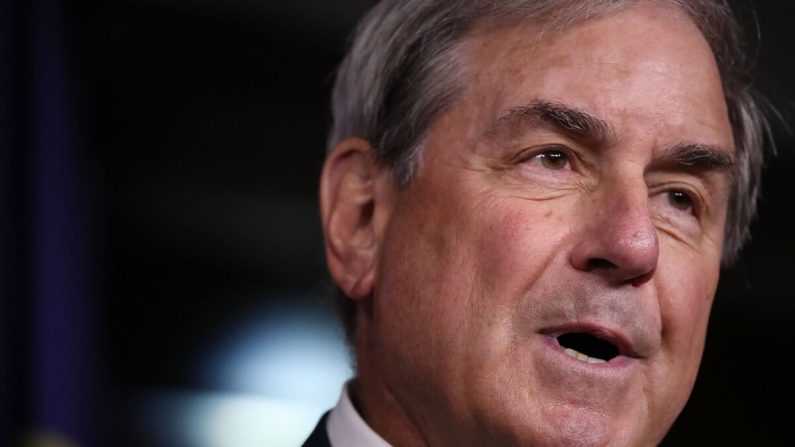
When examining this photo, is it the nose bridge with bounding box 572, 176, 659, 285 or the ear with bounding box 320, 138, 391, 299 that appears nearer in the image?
the nose bridge with bounding box 572, 176, 659, 285

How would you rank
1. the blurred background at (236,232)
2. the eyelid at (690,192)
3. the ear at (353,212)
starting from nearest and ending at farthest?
the eyelid at (690,192) < the ear at (353,212) < the blurred background at (236,232)

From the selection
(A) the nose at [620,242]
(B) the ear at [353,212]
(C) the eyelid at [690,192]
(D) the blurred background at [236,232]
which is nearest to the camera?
(A) the nose at [620,242]

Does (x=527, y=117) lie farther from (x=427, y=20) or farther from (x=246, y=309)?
(x=246, y=309)

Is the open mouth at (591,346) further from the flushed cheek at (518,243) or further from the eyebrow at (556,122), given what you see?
the eyebrow at (556,122)

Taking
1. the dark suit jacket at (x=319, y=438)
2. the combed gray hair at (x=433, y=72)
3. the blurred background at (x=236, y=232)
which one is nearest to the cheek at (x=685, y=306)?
the combed gray hair at (x=433, y=72)

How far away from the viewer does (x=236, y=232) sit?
3.45 metres

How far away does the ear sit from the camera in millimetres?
2152

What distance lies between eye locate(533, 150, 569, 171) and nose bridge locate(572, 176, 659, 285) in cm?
12

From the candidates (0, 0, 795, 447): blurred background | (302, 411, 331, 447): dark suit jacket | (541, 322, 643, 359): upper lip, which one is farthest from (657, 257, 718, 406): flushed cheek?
(0, 0, 795, 447): blurred background

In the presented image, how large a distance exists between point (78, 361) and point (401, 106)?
86 centimetres

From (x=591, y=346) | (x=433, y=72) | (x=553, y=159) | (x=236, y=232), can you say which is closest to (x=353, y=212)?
(x=433, y=72)

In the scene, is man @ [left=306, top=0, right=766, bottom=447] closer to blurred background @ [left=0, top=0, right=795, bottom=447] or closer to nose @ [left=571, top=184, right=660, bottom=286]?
nose @ [left=571, top=184, right=660, bottom=286]

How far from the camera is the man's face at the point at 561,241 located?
6.00 feet

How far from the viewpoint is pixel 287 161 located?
11.4 ft
